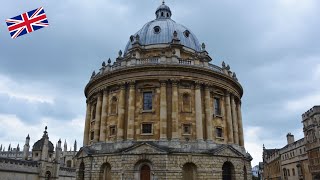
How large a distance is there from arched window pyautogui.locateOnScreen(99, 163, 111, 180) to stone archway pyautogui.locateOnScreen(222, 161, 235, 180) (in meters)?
12.3

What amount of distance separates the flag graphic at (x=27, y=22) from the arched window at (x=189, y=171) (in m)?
18.5

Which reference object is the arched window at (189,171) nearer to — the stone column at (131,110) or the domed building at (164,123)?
the domed building at (164,123)

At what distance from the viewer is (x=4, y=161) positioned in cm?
4762

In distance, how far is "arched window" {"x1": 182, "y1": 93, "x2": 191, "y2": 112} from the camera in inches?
1243

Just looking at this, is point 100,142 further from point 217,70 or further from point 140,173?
point 217,70

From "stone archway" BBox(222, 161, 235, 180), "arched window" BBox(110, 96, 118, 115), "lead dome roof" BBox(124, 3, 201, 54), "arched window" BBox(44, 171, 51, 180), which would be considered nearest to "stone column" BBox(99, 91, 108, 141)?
"arched window" BBox(110, 96, 118, 115)

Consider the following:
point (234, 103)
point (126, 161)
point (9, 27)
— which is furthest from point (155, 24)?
point (9, 27)

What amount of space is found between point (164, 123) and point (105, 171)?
325 inches

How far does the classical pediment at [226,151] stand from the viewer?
29609 millimetres

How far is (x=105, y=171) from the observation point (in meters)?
30.8

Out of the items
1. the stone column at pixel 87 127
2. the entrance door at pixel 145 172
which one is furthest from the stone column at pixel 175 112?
the stone column at pixel 87 127

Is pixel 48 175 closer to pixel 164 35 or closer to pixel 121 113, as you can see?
pixel 121 113

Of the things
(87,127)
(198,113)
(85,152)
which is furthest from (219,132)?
(87,127)

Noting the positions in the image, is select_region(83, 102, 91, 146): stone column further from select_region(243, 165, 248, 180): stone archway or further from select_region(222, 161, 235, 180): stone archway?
select_region(243, 165, 248, 180): stone archway
